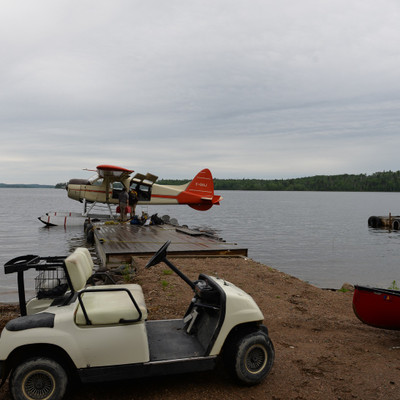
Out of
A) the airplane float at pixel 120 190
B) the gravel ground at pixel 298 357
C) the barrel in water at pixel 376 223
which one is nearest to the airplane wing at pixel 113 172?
the airplane float at pixel 120 190

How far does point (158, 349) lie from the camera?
3.97 meters

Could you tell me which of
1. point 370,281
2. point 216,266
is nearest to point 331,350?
point 216,266

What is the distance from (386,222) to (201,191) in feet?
74.5

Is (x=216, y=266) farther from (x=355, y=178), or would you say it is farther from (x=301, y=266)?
(x=355, y=178)

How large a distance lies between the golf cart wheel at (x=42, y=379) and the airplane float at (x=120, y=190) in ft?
64.1

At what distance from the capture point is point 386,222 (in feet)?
130

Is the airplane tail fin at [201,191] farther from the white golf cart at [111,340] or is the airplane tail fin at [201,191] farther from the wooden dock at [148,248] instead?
the white golf cart at [111,340]

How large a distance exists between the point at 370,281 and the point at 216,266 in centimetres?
767

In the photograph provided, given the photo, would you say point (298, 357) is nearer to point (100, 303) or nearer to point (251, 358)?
point (251, 358)

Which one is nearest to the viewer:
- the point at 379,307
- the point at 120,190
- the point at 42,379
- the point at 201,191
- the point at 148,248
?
the point at 42,379

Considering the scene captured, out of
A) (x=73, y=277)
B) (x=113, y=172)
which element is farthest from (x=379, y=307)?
→ (x=113, y=172)

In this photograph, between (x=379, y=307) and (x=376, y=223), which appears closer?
(x=379, y=307)

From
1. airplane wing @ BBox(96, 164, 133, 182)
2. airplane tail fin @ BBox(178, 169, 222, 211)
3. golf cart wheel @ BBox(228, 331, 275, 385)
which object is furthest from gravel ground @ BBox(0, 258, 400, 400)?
airplane tail fin @ BBox(178, 169, 222, 211)

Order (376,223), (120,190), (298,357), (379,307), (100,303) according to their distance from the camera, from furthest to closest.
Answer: (376,223) → (120,190) → (379,307) → (298,357) → (100,303)
